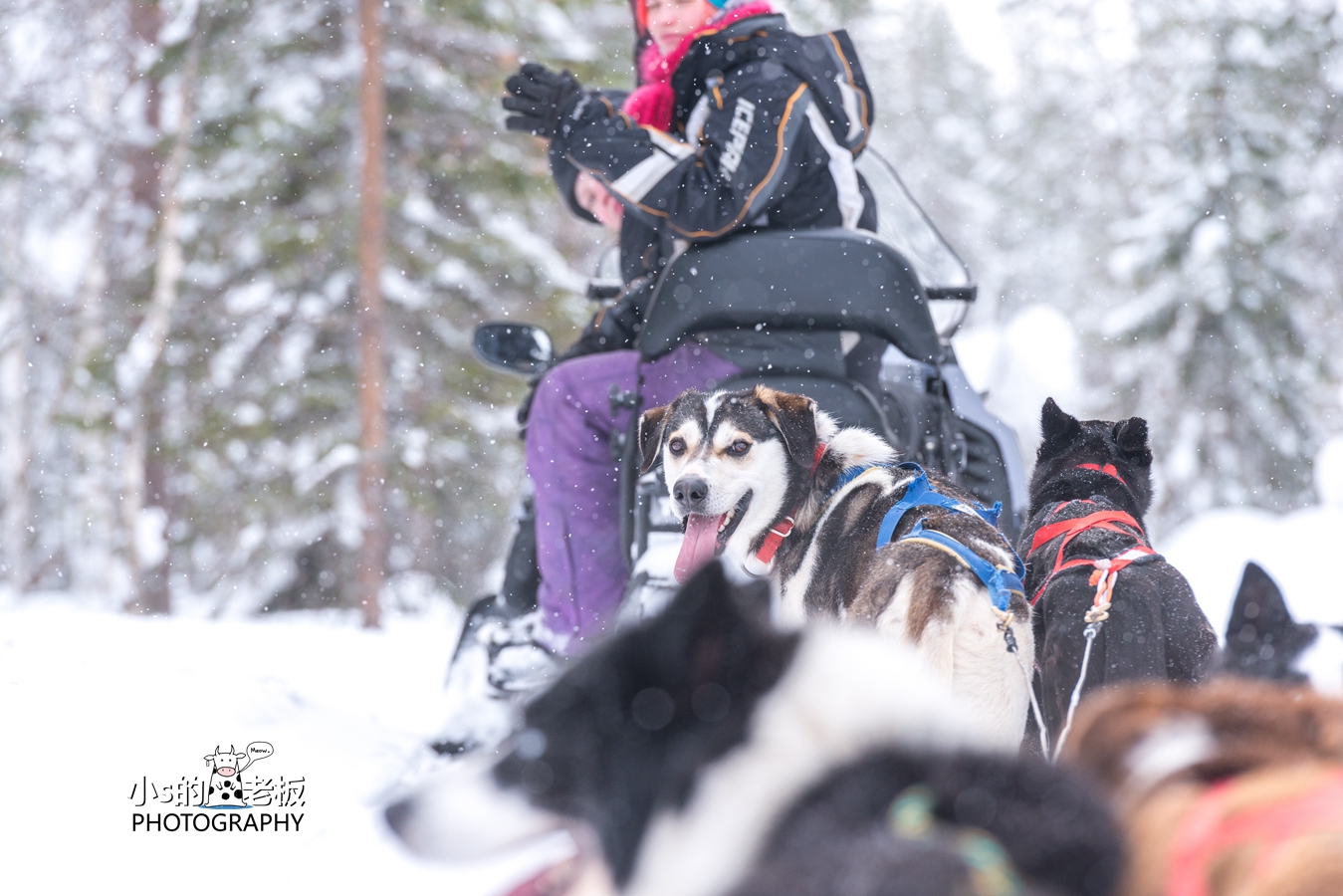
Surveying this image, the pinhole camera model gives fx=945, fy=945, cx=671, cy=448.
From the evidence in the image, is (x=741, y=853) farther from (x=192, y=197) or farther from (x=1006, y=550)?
(x=192, y=197)

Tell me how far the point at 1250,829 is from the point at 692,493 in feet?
6.98

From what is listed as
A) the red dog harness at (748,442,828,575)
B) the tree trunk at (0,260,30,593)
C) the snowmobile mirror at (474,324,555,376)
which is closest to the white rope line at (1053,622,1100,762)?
the red dog harness at (748,442,828,575)

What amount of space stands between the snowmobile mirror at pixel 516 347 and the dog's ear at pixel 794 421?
1309 mm

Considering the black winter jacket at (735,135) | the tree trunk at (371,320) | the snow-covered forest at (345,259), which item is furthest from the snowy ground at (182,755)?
the snow-covered forest at (345,259)

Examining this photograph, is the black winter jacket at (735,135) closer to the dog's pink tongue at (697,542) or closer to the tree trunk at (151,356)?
the dog's pink tongue at (697,542)

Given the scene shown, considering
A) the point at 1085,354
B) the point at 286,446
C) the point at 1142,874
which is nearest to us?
the point at 1142,874

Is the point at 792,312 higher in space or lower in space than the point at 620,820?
higher

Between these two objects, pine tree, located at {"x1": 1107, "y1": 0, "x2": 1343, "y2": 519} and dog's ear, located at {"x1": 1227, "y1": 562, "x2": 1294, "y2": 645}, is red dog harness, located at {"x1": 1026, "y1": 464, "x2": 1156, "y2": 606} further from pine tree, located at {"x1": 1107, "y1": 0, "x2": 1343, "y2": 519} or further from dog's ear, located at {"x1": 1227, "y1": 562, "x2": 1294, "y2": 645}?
pine tree, located at {"x1": 1107, "y1": 0, "x2": 1343, "y2": 519}

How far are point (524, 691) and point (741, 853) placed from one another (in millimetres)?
2650

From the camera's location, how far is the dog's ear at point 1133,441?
3.16 m

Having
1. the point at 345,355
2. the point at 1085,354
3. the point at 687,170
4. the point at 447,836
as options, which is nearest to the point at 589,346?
the point at 687,170

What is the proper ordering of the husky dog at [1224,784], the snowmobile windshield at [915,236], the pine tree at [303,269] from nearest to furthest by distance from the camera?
the husky dog at [1224,784] < the snowmobile windshield at [915,236] < the pine tree at [303,269]

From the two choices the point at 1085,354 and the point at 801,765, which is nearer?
the point at 801,765

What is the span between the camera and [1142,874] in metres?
0.89
